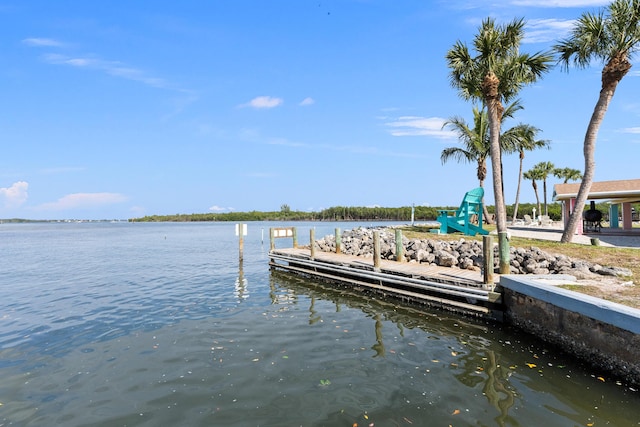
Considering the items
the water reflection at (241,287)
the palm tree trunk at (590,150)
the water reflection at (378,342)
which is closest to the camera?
the water reflection at (378,342)

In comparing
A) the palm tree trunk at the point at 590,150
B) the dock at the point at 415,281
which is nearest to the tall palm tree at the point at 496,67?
the palm tree trunk at the point at 590,150

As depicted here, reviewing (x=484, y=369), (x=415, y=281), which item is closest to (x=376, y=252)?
(x=415, y=281)

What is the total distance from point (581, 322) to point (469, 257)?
6858 mm

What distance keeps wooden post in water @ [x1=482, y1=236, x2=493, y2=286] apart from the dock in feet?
0.63

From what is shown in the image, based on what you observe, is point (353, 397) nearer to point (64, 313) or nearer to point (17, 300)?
point (64, 313)

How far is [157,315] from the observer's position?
10953 mm

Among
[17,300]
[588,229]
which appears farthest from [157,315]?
[588,229]

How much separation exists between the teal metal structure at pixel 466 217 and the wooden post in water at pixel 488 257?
11.9 metres

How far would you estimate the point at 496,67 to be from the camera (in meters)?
17.4

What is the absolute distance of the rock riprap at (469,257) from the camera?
421 inches

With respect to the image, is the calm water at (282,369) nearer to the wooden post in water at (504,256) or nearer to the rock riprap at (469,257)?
the wooden post in water at (504,256)

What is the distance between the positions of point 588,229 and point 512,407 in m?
27.9

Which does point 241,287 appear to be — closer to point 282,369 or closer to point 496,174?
point 282,369

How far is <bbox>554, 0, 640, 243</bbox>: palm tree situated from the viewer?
14.8m
